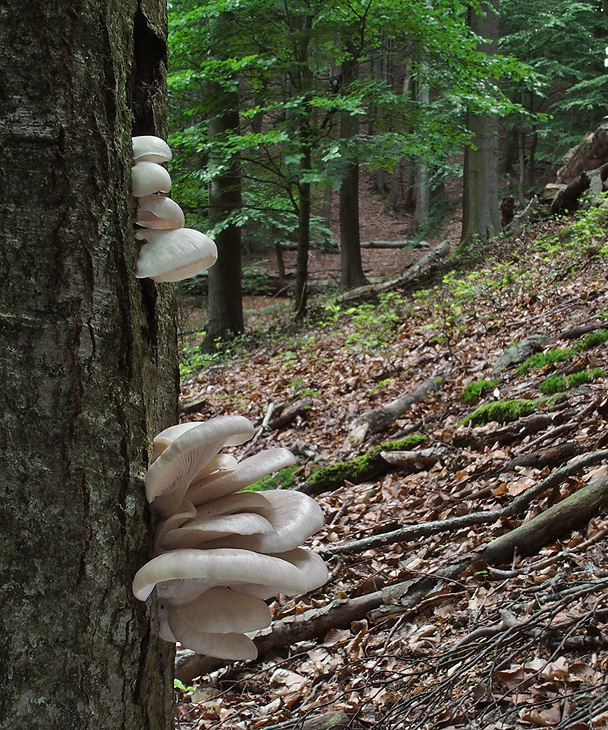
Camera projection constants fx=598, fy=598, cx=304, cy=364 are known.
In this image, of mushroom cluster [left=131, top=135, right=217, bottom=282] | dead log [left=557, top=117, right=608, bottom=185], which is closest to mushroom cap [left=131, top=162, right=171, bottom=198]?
mushroom cluster [left=131, top=135, right=217, bottom=282]

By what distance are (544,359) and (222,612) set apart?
4.76 m

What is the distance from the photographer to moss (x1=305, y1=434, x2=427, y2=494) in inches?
198

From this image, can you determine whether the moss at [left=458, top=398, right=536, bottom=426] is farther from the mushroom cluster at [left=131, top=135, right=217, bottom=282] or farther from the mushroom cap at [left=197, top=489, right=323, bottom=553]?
the mushroom cluster at [left=131, top=135, right=217, bottom=282]

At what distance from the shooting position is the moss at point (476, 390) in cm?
552

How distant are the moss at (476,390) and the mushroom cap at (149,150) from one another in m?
4.50

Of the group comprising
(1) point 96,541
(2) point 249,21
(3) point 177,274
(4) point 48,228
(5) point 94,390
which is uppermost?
(2) point 249,21

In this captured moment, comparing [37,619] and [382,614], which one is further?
[382,614]

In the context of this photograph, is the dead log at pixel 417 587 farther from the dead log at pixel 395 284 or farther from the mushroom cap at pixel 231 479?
the dead log at pixel 395 284

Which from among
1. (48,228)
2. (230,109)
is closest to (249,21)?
(230,109)

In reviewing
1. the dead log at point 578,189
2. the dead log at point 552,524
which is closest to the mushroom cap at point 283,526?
the dead log at point 552,524

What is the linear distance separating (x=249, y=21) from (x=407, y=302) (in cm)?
559

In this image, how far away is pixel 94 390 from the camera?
1.19 metres

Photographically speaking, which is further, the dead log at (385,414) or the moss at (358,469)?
the dead log at (385,414)

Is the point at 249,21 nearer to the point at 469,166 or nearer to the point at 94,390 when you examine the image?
the point at 469,166
